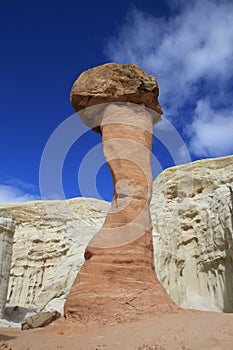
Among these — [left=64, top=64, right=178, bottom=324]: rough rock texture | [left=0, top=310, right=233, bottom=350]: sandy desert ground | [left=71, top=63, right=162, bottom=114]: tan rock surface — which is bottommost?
[left=0, top=310, right=233, bottom=350]: sandy desert ground

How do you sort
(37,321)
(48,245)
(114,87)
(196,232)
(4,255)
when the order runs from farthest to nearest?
(48,245), (196,232), (4,255), (114,87), (37,321)

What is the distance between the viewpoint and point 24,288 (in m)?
22.7

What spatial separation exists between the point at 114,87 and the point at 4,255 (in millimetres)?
9183

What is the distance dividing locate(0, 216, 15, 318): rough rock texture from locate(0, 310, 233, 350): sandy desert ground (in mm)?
7595

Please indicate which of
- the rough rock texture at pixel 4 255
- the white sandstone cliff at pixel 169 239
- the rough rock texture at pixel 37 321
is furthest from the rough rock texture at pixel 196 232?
the rough rock texture at pixel 37 321

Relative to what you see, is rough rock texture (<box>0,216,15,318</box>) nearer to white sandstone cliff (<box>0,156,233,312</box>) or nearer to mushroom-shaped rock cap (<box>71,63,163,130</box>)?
white sandstone cliff (<box>0,156,233,312</box>)

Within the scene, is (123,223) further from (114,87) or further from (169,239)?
(169,239)

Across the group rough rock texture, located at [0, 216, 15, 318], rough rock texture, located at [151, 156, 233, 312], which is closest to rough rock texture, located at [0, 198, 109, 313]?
rough rock texture, located at [0, 216, 15, 318]

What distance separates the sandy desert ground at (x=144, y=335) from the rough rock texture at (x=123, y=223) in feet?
1.58

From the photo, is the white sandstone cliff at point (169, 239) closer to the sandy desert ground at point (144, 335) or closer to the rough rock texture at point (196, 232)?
the rough rock texture at point (196, 232)

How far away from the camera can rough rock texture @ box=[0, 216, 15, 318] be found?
1438 centimetres

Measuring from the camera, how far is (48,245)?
80.4 feet

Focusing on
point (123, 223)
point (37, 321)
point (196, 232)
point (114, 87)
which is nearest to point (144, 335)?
point (123, 223)

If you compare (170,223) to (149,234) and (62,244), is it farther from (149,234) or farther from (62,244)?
(149,234)
